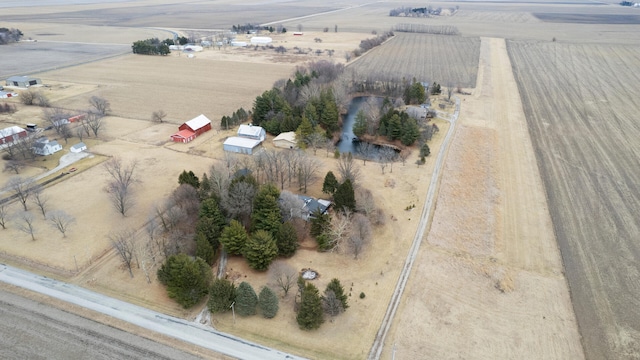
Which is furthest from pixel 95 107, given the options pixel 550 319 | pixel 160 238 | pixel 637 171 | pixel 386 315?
pixel 637 171

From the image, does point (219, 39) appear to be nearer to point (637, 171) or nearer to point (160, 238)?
point (160, 238)

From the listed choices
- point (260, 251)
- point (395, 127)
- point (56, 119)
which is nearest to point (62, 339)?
point (260, 251)

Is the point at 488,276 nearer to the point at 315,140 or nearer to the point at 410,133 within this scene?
the point at 410,133

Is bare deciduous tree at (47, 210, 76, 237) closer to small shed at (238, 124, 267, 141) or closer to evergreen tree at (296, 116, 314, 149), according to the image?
small shed at (238, 124, 267, 141)

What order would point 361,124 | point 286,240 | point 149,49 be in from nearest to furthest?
point 286,240 < point 361,124 < point 149,49

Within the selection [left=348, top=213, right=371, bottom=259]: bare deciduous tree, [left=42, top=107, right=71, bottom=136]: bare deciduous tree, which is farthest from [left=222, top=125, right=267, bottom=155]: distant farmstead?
[left=42, top=107, right=71, bottom=136]: bare deciduous tree

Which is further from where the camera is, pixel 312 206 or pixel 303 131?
pixel 303 131

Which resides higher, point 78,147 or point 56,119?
point 56,119

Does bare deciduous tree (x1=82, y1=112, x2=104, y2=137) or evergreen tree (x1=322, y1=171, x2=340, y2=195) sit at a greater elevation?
bare deciduous tree (x1=82, y1=112, x2=104, y2=137)
